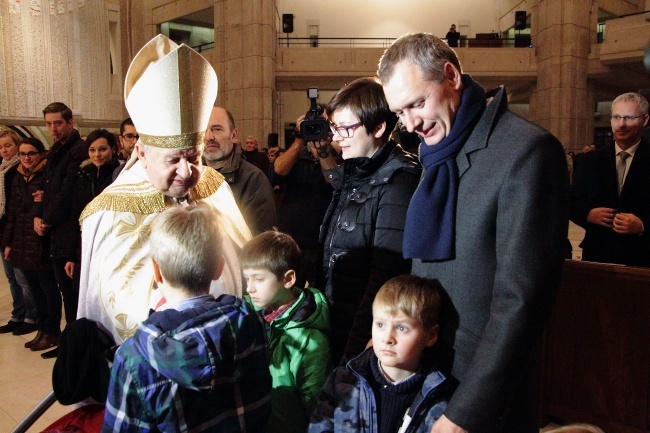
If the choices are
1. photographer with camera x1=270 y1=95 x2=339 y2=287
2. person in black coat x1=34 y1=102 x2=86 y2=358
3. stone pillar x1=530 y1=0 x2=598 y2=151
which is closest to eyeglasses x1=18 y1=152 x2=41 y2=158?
person in black coat x1=34 y1=102 x2=86 y2=358

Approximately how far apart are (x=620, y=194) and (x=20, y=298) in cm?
486

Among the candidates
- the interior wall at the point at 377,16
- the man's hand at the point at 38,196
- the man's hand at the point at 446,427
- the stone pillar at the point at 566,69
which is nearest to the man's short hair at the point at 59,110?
the man's hand at the point at 38,196

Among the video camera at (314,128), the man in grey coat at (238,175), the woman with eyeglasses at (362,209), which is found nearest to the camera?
the woman with eyeglasses at (362,209)

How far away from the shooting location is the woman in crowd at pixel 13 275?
492 centimetres

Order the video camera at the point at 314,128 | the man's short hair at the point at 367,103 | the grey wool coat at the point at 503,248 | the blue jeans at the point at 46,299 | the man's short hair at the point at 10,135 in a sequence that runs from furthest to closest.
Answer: the man's short hair at the point at 10,135 < the blue jeans at the point at 46,299 < the video camera at the point at 314,128 < the man's short hair at the point at 367,103 < the grey wool coat at the point at 503,248

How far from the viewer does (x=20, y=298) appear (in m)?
5.08

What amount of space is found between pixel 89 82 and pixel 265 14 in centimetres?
532

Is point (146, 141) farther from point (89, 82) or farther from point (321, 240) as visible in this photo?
point (89, 82)

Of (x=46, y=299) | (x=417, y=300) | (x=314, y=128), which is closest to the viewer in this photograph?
(x=417, y=300)

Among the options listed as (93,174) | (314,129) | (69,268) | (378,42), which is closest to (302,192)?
(314,129)

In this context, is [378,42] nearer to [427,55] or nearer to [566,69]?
[566,69]

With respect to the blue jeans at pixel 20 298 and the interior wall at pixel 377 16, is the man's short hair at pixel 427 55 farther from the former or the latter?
the interior wall at pixel 377 16

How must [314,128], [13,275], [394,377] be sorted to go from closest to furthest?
[394,377], [314,128], [13,275]

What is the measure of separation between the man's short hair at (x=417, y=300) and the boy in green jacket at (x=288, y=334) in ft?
1.35
